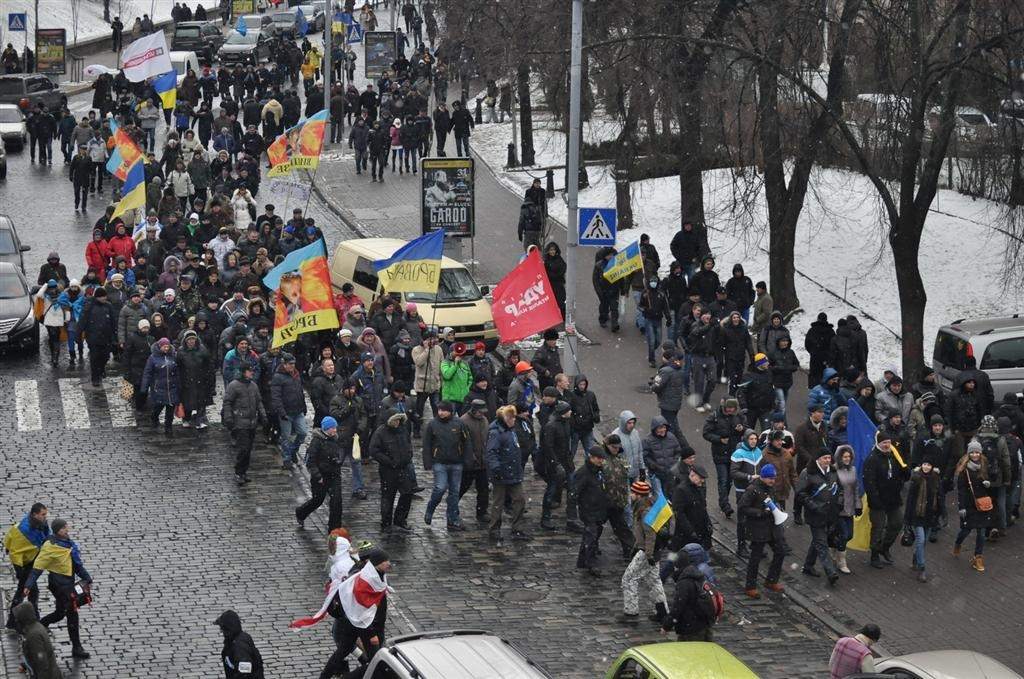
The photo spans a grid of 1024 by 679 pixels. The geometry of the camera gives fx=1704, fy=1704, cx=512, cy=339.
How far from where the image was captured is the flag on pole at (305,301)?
75.2ft

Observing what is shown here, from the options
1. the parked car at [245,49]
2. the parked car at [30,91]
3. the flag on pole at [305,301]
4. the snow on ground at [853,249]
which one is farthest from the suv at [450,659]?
the parked car at [245,49]

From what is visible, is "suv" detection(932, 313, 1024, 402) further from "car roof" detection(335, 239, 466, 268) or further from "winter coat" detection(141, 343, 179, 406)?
"winter coat" detection(141, 343, 179, 406)

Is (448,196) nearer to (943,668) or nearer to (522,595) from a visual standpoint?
(522,595)

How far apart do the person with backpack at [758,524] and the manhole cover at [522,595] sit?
7.38ft

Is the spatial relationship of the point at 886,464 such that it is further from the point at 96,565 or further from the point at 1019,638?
the point at 96,565

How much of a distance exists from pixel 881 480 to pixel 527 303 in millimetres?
5788

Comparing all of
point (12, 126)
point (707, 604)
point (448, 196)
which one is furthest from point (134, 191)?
point (707, 604)

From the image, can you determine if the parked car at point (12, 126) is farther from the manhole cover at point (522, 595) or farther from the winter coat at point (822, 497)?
the winter coat at point (822, 497)

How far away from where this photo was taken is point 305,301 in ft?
75.8

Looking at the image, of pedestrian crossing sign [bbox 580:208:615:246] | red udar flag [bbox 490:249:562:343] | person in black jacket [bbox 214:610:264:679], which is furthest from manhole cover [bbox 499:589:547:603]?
pedestrian crossing sign [bbox 580:208:615:246]

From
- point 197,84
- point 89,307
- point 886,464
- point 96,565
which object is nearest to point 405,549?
point 96,565

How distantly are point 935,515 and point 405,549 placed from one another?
617 centimetres

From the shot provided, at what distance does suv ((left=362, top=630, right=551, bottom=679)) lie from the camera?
12.3 meters

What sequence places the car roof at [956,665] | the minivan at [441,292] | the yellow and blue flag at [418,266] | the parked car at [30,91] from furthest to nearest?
the parked car at [30,91]
the minivan at [441,292]
the yellow and blue flag at [418,266]
the car roof at [956,665]
